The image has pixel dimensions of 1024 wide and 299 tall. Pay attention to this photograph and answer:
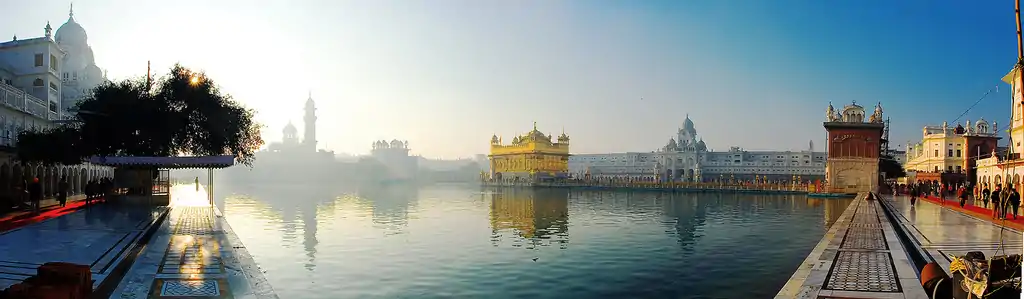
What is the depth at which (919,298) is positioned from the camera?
9.95 metres

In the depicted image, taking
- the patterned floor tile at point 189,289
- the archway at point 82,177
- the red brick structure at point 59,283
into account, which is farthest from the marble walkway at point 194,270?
the archway at point 82,177

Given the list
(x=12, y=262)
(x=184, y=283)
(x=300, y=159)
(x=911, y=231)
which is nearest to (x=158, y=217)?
(x=12, y=262)

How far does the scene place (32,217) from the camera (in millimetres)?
23609

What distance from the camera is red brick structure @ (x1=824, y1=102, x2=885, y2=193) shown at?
2522 inches

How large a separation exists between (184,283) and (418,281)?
15.0 feet

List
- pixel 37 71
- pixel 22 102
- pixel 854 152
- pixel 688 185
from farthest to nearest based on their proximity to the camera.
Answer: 1. pixel 688 185
2. pixel 854 152
3. pixel 37 71
4. pixel 22 102

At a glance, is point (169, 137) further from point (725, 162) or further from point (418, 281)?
point (725, 162)

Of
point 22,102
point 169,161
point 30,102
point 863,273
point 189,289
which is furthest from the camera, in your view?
point 30,102

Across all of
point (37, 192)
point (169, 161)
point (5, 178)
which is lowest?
point (37, 192)

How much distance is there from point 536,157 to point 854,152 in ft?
164

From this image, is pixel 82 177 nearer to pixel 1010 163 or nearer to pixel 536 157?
pixel 1010 163

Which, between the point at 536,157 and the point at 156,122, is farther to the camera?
the point at 536,157

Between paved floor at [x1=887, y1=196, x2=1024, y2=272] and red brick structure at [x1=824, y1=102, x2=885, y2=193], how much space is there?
38774mm

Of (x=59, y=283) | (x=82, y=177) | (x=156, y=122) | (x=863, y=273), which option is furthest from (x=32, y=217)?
(x=82, y=177)
